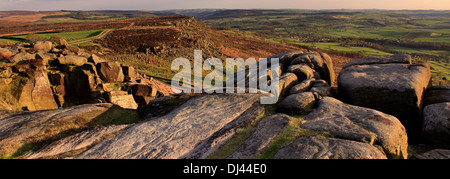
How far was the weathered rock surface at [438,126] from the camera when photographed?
1306 cm

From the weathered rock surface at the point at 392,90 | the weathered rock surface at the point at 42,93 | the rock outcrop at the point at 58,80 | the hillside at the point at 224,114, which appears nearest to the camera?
the hillside at the point at 224,114

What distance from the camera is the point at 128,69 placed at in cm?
2798

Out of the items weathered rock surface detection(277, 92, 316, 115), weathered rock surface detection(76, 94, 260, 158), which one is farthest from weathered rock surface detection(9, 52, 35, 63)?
weathered rock surface detection(277, 92, 316, 115)

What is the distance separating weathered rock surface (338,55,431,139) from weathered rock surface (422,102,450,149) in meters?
1.67

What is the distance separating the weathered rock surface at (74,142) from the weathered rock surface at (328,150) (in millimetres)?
9599

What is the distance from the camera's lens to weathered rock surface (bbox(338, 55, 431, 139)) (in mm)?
15898

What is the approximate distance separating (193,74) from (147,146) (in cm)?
3321

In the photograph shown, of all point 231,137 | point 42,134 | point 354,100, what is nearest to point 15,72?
point 42,134

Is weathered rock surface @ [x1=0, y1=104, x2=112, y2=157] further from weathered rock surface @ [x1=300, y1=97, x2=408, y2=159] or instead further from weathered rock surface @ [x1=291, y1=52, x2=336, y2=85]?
weathered rock surface @ [x1=291, y1=52, x2=336, y2=85]

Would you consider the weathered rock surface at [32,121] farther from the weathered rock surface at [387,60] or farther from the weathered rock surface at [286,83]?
the weathered rock surface at [387,60]

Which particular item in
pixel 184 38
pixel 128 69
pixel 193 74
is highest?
pixel 184 38

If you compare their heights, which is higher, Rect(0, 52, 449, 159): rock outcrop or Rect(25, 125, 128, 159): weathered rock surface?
Rect(0, 52, 449, 159): rock outcrop

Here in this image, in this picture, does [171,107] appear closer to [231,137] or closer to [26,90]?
[231,137]

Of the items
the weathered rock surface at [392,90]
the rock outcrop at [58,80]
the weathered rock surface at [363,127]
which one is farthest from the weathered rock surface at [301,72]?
the rock outcrop at [58,80]
